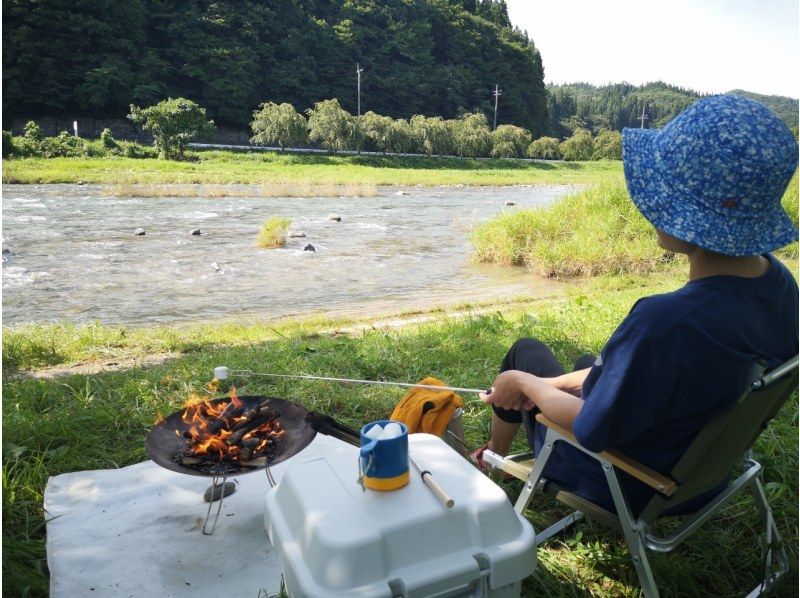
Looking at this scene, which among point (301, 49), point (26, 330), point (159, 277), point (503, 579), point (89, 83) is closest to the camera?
point (503, 579)

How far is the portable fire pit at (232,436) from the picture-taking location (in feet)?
7.27

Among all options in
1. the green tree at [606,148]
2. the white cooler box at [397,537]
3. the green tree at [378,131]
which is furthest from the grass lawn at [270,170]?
the white cooler box at [397,537]

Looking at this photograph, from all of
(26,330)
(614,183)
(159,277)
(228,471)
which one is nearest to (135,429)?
(228,471)

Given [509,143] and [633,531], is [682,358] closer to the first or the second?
[633,531]

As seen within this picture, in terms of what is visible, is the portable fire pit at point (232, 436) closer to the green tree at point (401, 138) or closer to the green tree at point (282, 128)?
the green tree at point (282, 128)

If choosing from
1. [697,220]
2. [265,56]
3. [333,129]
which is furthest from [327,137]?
[697,220]

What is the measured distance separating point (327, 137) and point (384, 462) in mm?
51339

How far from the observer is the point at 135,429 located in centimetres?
330

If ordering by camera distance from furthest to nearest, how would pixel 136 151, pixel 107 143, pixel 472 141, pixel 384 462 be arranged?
pixel 472 141, pixel 136 151, pixel 107 143, pixel 384 462

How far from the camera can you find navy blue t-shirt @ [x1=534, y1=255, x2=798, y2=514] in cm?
137

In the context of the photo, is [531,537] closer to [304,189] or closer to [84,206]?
[84,206]

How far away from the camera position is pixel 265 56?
238ft

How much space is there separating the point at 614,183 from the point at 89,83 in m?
56.5

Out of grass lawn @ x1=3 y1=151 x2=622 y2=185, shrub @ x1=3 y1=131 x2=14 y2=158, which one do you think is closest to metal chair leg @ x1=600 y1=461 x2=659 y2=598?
grass lawn @ x1=3 y1=151 x2=622 y2=185
